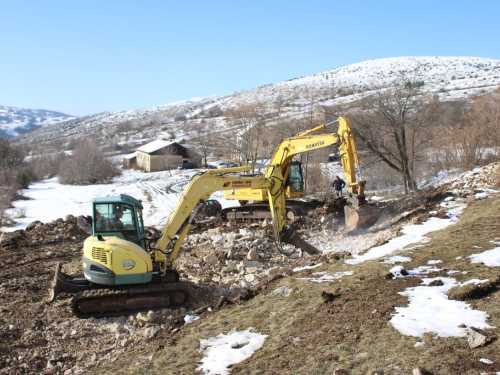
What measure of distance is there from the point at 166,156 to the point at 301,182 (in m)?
44.7

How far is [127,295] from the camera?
9.45 metres

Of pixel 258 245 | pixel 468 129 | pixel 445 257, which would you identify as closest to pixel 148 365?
pixel 445 257

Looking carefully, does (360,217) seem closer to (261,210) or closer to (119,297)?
(261,210)

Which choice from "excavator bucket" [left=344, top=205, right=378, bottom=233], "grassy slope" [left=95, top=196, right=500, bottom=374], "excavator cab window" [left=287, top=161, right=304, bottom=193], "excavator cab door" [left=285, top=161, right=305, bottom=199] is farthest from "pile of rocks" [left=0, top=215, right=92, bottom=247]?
"grassy slope" [left=95, top=196, right=500, bottom=374]

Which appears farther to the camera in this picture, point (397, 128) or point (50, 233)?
point (397, 128)

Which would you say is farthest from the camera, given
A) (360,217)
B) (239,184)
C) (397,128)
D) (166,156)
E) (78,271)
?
(166,156)

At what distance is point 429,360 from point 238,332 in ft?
10.1

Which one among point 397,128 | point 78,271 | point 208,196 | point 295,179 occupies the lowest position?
point 78,271

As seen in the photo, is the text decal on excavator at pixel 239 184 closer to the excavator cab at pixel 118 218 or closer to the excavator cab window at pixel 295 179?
the excavator cab at pixel 118 218

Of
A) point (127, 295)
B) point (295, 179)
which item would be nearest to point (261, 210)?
point (295, 179)

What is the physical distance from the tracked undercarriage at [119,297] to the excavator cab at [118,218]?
1.07 meters

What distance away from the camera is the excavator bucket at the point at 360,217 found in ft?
50.1

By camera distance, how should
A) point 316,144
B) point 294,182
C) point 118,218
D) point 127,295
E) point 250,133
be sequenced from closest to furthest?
point 127,295 < point 118,218 < point 316,144 < point 294,182 < point 250,133

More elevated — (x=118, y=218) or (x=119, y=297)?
(x=118, y=218)
